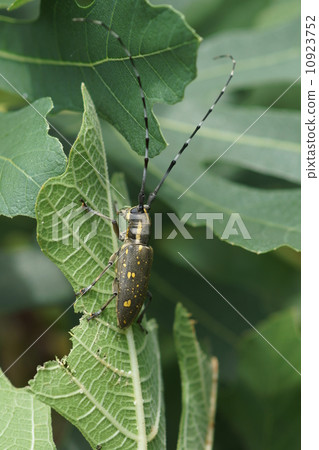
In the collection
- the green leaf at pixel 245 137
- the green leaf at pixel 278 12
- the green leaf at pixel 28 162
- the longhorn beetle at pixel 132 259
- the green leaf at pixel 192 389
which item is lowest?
the green leaf at pixel 192 389

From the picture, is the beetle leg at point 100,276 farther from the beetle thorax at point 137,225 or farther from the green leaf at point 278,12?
the green leaf at point 278,12

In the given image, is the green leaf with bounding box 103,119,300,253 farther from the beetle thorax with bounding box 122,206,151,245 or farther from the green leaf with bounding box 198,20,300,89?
the green leaf with bounding box 198,20,300,89

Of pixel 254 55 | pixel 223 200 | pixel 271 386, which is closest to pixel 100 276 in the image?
pixel 223 200

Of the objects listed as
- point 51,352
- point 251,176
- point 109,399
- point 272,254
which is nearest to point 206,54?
point 251,176

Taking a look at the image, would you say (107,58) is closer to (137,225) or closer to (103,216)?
(103,216)

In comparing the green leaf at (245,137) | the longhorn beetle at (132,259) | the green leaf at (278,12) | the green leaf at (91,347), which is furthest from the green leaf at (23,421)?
the green leaf at (278,12)

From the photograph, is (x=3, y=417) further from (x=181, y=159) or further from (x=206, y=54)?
(x=206, y=54)
